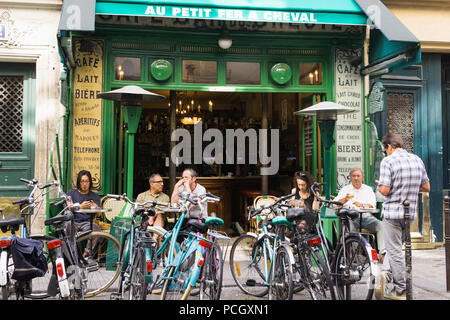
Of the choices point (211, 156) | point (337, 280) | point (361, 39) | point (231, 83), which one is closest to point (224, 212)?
point (211, 156)

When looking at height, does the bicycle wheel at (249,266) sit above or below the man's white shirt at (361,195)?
below

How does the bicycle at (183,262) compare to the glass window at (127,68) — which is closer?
the bicycle at (183,262)

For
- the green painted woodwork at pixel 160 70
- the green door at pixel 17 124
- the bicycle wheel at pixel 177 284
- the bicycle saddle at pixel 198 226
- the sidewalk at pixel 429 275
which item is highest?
the green painted woodwork at pixel 160 70

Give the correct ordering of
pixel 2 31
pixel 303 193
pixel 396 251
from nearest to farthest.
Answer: pixel 396 251
pixel 303 193
pixel 2 31

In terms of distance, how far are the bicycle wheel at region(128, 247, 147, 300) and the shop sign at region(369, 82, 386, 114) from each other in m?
4.90

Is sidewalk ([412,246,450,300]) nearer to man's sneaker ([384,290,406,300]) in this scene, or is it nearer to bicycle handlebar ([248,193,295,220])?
man's sneaker ([384,290,406,300])

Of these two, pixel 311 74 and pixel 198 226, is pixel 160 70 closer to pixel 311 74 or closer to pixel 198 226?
pixel 311 74

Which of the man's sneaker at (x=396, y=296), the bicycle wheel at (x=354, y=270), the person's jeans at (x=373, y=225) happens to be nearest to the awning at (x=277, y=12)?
the person's jeans at (x=373, y=225)

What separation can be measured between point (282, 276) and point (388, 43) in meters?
4.81

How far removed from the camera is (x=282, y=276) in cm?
469

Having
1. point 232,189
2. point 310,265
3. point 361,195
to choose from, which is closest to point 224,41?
point 361,195

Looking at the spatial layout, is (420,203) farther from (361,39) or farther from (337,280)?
(337,280)

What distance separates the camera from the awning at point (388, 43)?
6730 millimetres

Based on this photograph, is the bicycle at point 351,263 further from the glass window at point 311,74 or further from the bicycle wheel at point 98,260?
the glass window at point 311,74
